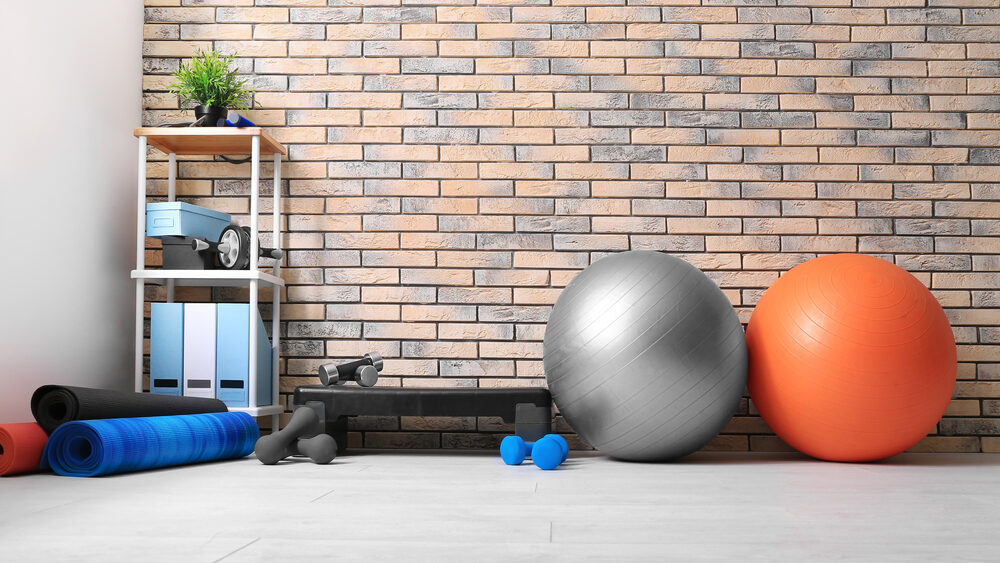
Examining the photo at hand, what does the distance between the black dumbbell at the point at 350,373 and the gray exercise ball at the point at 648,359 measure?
68 cm

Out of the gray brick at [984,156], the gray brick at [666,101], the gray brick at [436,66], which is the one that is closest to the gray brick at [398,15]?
the gray brick at [436,66]

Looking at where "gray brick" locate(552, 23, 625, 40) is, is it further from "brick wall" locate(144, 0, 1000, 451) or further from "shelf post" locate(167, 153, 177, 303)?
"shelf post" locate(167, 153, 177, 303)

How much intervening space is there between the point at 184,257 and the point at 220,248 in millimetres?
138

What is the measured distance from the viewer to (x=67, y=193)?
2783 mm

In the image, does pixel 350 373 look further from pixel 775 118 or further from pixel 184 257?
pixel 775 118

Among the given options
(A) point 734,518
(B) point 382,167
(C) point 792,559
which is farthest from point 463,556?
(B) point 382,167

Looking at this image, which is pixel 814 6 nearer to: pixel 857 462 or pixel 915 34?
pixel 915 34

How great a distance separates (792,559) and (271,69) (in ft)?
9.39

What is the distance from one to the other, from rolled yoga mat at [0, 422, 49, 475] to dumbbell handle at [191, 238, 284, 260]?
856 millimetres

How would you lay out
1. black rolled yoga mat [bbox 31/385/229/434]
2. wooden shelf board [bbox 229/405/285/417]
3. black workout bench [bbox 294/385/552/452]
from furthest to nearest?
wooden shelf board [bbox 229/405/285/417]
black workout bench [bbox 294/385/552/452]
black rolled yoga mat [bbox 31/385/229/434]

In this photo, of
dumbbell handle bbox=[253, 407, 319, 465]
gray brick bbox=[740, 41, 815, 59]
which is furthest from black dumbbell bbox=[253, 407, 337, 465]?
gray brick bbox=[740, 41, 815, 59]

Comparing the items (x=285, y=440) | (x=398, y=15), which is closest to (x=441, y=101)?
(x=398, y=15)

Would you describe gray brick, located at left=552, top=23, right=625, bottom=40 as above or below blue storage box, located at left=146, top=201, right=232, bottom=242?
above

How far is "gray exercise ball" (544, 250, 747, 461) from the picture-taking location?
7.97 feet
